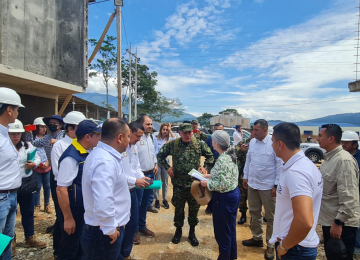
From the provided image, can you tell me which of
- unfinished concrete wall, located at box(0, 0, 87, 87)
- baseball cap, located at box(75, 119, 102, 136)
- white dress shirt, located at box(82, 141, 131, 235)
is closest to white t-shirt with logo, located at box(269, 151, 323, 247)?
white dress shirt, located at box(82, 141, 131, 235)

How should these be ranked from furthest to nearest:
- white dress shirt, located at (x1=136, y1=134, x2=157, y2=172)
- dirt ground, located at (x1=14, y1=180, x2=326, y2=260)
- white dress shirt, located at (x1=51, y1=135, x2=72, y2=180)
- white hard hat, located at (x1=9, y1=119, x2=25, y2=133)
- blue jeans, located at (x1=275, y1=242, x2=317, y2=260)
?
white dress shirt, located at (x1=136, y1=134, x2=157, y2=172) < dirt ground, located at (x1=14, y1=180, x2=326, y2=260) < white hard hat, located at (x1=9, y1=119, x2=25, y2=133) < white dress shirt, located at (x1=51, y1=135, x2=72, y2=180) < blue jeans, located at (x1=275, y1=242, x2=317, y2=260)

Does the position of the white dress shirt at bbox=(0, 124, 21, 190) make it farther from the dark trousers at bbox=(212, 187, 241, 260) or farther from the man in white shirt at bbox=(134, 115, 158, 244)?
the dark trousers at bbox=(212, 187, 241, 260)

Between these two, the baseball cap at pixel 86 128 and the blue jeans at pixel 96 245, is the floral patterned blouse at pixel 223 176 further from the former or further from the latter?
the baseball cap at pixel 86 128

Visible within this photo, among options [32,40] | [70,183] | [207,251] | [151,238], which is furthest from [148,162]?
[32,40]

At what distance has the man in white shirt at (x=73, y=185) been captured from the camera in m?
2.00

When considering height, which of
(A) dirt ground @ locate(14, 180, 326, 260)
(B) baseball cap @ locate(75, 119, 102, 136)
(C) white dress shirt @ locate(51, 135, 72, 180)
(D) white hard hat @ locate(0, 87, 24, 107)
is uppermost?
(D) white hard hat @ locate(0, 87, 24, 107)

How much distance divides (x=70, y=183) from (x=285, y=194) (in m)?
1.85

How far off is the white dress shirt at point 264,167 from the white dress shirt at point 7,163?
312cm

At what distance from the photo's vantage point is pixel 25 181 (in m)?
2.94

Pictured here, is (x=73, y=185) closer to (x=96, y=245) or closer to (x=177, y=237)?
(x=96, y=245)

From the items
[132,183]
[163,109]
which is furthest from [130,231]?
[163,109]

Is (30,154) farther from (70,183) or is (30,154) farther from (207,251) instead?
(207,251)

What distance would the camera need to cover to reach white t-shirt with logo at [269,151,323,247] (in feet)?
4.70

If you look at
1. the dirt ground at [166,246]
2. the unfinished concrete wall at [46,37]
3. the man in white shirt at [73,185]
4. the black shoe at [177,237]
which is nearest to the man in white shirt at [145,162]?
the dirt ground at [166,246]
